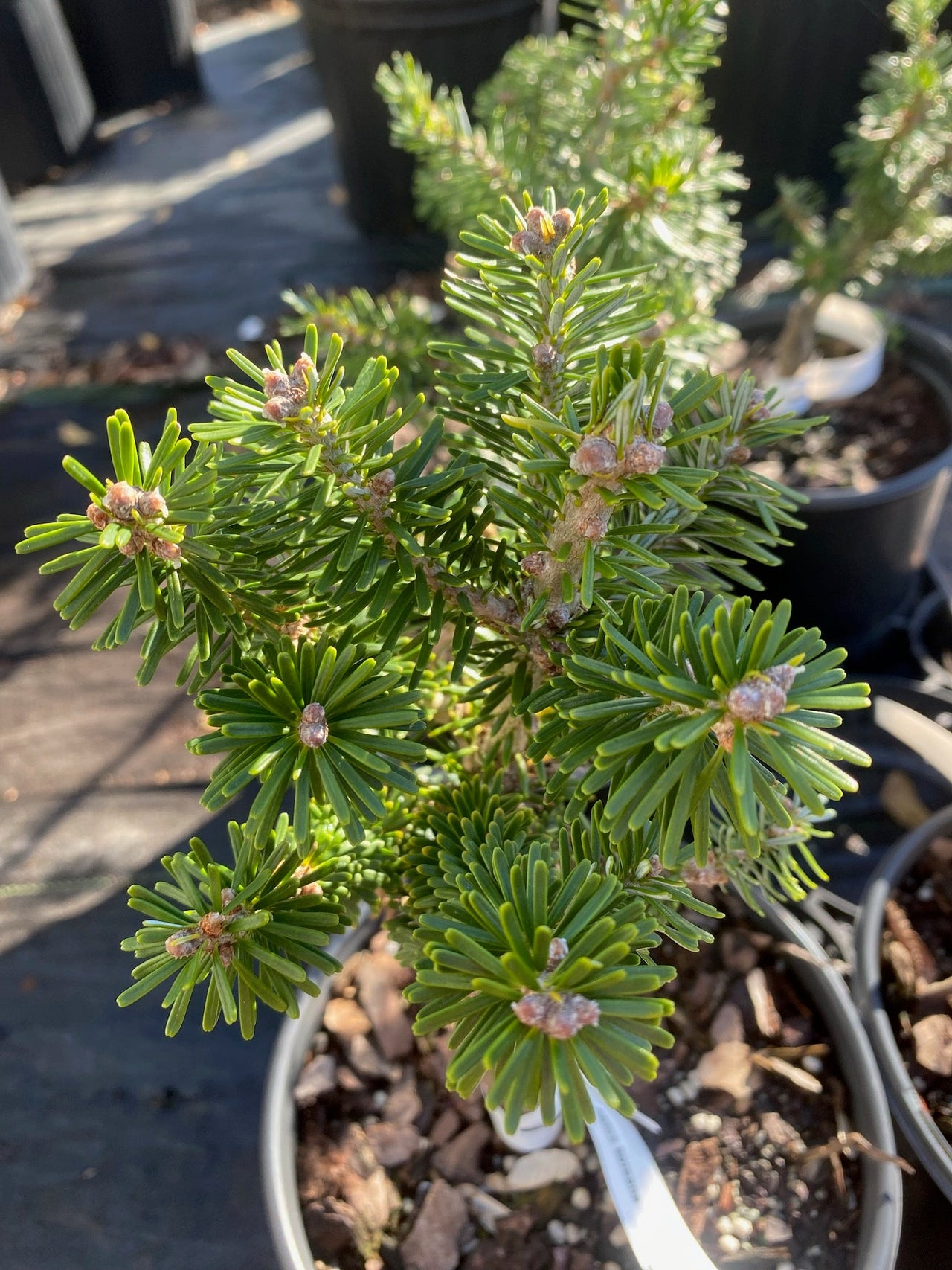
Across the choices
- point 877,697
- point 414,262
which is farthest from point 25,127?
point 877,697

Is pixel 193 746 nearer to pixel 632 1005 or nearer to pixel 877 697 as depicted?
pixel 632 1005

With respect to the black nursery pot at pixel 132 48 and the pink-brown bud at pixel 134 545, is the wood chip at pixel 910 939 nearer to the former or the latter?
the pink-brown bud at pixel 134 545

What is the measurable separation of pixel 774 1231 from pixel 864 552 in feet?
3.03

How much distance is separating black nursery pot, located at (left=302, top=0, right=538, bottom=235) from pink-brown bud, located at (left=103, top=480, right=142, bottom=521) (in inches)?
82.4

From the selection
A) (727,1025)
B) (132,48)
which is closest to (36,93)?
(132,48)

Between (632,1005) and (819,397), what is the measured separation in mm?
1406

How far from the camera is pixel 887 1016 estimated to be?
3.06 ft

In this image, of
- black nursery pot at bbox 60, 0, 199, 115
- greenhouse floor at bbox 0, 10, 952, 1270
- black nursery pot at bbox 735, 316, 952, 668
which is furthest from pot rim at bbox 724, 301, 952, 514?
black nursery pot at bbox 60, 0, 199, 115

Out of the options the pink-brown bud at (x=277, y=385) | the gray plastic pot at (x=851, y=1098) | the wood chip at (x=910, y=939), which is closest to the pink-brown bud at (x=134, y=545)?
the pink-brown bud at (x=277, y=385)

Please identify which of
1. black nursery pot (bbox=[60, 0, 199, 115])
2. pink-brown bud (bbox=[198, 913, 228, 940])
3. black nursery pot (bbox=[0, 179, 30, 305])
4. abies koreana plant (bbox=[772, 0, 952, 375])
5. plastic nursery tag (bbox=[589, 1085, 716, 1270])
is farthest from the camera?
black nursery pot (bbox=[60, 0, 199, 115])

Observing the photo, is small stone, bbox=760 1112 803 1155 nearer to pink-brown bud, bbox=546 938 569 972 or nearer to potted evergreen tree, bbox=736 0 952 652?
pink-brown bud, bbox=546 938 569 972

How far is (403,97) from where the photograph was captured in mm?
897

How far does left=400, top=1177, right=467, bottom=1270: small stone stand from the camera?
80 centimetres

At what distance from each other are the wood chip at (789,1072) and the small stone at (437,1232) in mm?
330
